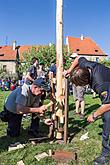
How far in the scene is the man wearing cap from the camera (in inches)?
222

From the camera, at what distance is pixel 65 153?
5414 mm

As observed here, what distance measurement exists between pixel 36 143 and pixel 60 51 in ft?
6.25

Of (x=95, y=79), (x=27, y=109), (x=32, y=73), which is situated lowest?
(x=27, y=109)

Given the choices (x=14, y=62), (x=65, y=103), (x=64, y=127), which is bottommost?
(x=64, y=127)

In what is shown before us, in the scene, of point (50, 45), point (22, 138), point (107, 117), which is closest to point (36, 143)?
point (22, 138)

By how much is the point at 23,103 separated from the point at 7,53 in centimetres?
6396

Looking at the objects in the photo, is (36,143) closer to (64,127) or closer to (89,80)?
(64,127)

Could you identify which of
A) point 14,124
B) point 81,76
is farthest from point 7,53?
point 81,76

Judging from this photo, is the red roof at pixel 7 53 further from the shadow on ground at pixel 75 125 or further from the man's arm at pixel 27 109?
the man's arm at pixel 27 109

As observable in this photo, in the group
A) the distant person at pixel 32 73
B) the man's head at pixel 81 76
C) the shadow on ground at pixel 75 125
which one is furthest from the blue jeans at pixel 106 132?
the distant person at pixel 32 73

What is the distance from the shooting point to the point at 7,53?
68.6 m

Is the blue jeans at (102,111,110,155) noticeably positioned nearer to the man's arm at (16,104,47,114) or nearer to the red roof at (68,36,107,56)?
the man's arm at (16,104,47,114)

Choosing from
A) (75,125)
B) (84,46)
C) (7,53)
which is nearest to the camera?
(75,125)

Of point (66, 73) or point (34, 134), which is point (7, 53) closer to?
point (34, 134)
